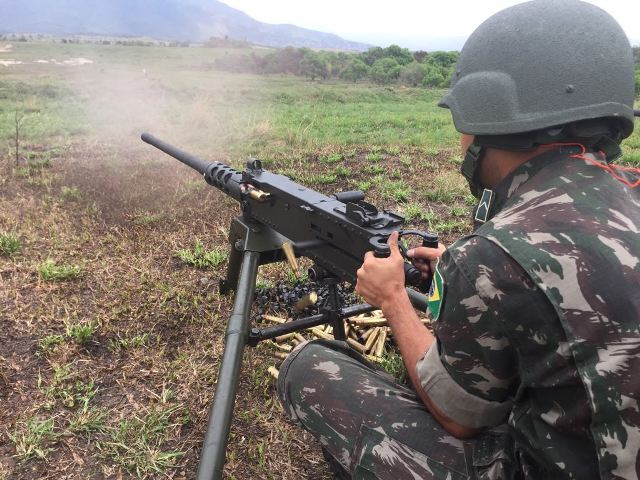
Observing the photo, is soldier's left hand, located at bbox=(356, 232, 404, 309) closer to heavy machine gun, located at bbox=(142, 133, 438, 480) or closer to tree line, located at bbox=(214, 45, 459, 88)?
heavy machine gun, located at bbox=(142, 133, 438, 480)

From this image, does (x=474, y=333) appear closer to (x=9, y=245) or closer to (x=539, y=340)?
(x=539, y=340)

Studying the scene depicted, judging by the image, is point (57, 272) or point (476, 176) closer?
point (476, 176)

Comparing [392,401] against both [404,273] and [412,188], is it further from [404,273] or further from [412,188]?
[412,188]

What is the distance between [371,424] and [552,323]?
881 millimetres

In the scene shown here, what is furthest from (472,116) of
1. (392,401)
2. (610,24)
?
(392,401)

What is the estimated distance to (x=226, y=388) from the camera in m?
2.38

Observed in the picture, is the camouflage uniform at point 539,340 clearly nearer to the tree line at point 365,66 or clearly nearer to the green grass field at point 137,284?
the green grass field at point 137,284

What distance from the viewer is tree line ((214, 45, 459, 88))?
1419 inches

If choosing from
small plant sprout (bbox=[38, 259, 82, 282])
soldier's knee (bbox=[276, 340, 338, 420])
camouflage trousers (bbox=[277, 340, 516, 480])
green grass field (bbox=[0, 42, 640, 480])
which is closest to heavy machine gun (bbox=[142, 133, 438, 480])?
soldier's knee (bbox=[276, 340, 338, 420])

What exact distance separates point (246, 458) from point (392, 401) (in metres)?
1.26

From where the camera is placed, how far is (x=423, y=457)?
1.87 metres

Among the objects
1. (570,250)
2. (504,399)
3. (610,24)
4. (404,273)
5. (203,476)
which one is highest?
(610,24)

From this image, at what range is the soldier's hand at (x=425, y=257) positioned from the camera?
241cm

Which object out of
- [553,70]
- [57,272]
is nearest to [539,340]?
[553,70]
